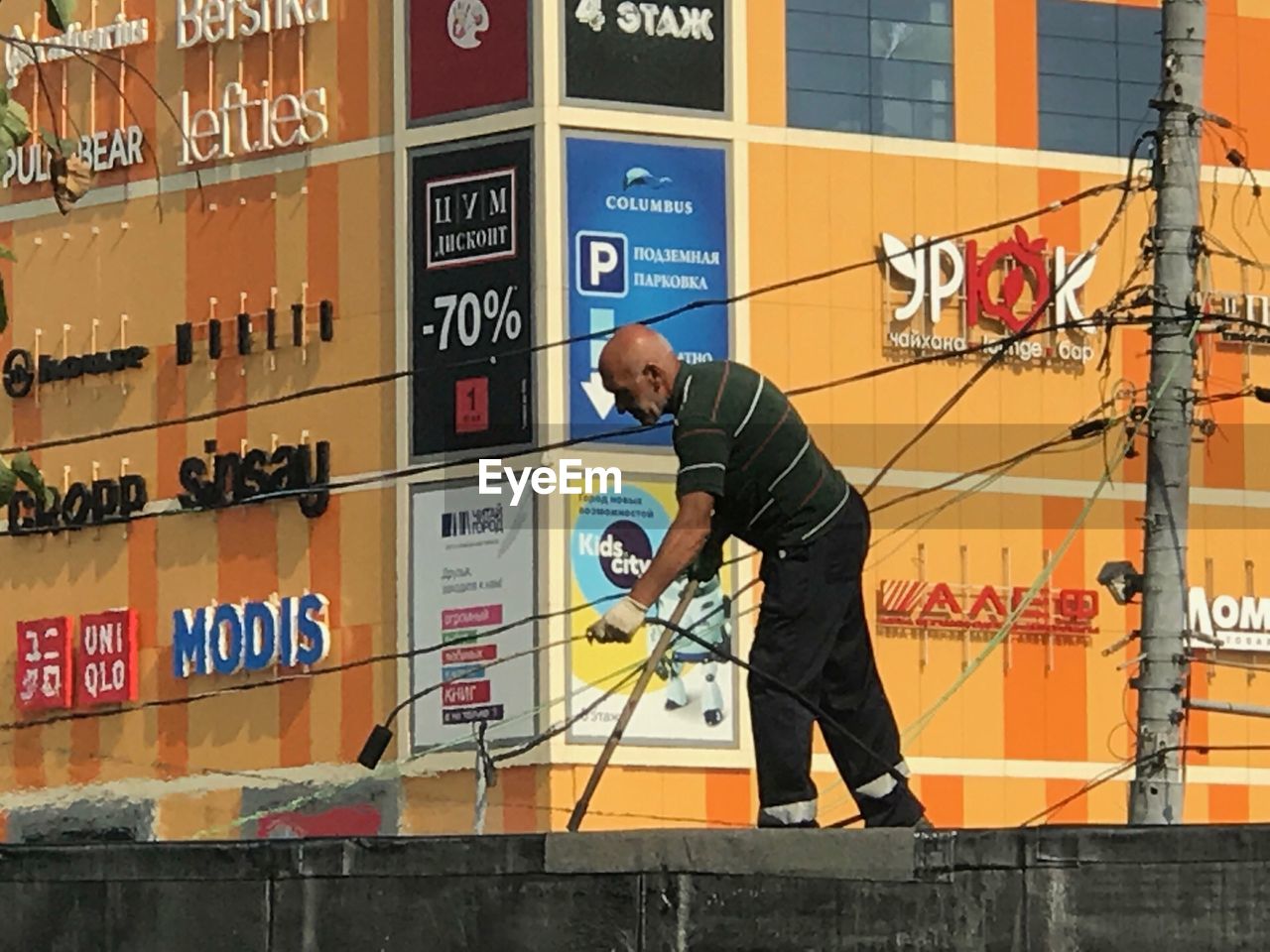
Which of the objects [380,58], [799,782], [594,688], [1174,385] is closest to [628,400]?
[799,782]

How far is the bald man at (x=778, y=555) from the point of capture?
11.3 meters

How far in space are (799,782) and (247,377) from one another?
25.0 m

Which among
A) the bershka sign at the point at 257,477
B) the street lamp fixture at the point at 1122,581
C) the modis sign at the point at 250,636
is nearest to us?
the street lamp fixture at the point at 1122,581

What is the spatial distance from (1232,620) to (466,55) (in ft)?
33.1

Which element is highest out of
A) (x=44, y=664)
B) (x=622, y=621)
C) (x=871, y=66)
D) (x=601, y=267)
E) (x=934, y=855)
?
(x=871, y=66)

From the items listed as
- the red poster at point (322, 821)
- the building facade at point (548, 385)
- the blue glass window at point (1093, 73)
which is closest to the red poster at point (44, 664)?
the building facade at point (548, 385)

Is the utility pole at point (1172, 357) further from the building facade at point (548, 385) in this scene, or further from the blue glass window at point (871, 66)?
the blue glass window at point (871, 66)

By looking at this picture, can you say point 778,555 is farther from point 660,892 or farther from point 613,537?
point 613,537

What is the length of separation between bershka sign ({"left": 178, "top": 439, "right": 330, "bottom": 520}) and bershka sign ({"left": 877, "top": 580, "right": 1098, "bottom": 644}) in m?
5.87

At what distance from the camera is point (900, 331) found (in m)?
35.5

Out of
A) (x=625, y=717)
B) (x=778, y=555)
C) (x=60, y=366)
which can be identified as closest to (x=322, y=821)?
(x=60, y=366)

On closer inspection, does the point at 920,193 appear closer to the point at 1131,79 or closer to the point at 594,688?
the point at 1131,79

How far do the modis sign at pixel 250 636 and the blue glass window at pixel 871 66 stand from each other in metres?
7.06

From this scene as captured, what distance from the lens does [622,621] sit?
11297 mm
